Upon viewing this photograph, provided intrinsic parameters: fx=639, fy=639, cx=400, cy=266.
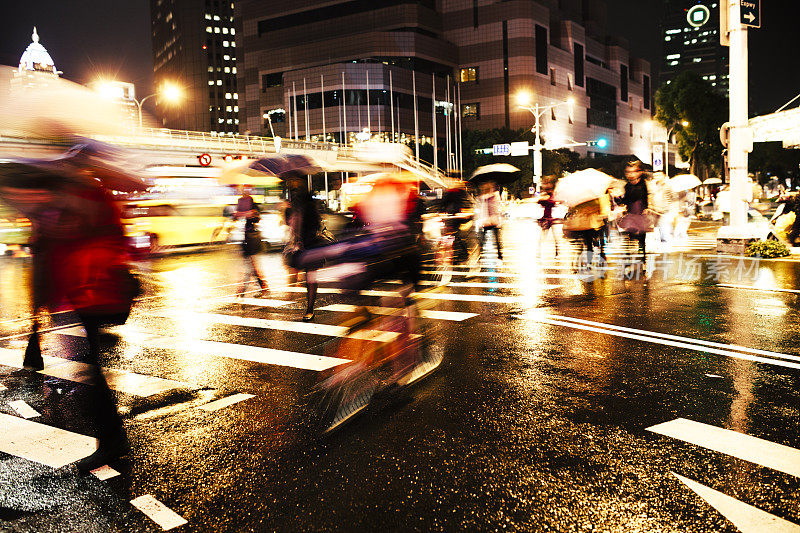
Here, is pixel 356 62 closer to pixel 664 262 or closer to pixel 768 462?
pixel 664 262

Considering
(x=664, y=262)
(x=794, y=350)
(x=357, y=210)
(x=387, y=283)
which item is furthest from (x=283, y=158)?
(x=664, y=262)

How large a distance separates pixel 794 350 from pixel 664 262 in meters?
8.97

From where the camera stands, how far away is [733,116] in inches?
627

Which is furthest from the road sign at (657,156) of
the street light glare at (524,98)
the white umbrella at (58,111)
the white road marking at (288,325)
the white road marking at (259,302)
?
the street light glare at (524,98)

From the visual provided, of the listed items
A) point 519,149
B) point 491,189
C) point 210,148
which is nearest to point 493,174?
point 491,189

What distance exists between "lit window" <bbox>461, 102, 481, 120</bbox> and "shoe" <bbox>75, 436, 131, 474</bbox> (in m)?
91.8

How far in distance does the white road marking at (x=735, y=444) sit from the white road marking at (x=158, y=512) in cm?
304

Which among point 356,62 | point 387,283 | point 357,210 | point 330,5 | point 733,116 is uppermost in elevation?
point 330,5

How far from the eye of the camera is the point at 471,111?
9288cm

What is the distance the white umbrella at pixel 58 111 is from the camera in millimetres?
4582

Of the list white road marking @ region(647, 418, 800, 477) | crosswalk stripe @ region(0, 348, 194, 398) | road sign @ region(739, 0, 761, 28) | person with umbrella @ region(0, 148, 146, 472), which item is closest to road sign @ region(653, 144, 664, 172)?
road sign @ region(739, 0, 761, 28)

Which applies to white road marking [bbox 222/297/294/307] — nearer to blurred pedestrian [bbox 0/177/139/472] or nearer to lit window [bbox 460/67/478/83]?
blurred pedestrian [bbox 0/177/139/472]

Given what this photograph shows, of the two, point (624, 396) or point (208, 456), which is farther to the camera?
point (624, 396)

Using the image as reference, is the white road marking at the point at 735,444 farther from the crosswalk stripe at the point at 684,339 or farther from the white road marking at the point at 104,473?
the white road marking at the point at 104,473
